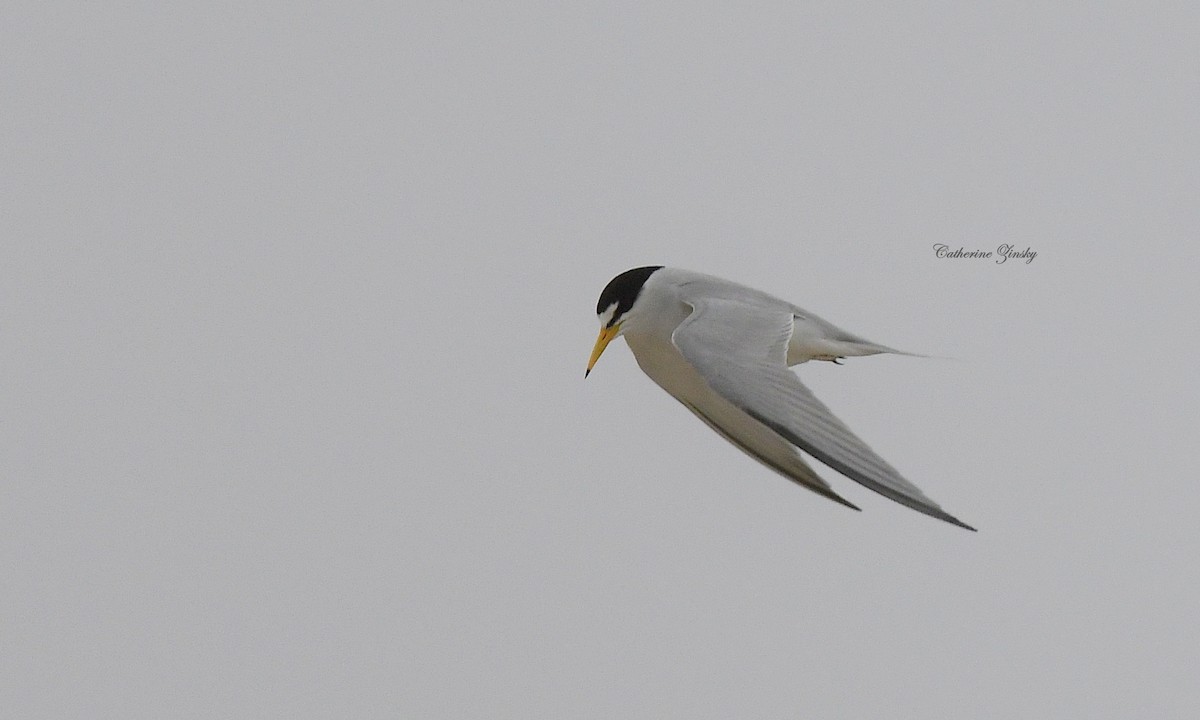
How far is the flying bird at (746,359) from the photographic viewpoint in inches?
146

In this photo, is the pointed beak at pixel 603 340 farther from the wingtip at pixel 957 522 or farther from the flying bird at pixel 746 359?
the wingtip at pixel 957 522

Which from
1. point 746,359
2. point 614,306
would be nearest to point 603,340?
point 614,306

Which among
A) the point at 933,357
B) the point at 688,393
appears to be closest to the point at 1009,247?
the point at 933,357

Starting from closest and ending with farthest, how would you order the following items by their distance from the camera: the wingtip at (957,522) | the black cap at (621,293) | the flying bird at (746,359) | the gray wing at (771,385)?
the wingtip at (957,522) < the gray wing at (771,385) < the flying bird at (746,359) < the black cap at (621,293)

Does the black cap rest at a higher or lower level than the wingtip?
higher

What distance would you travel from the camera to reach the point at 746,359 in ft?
13.9

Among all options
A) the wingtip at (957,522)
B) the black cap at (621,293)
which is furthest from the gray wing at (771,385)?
the black cap at (621,293)

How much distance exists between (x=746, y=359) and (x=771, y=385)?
0.20 meters

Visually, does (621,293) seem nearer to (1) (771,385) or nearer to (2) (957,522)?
(1) (771,385)

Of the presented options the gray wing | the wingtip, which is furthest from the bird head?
the wingtip

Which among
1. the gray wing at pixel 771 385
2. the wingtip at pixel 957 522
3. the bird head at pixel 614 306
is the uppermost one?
the bird head at pixel 614 306

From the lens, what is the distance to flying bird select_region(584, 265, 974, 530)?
3717 mm

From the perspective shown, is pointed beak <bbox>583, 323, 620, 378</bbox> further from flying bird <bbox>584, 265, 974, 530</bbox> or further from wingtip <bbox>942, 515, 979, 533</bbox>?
wingtip <bbox>942, 515, 979, 533</bbox>

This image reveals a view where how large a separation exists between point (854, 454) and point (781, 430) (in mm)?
208
